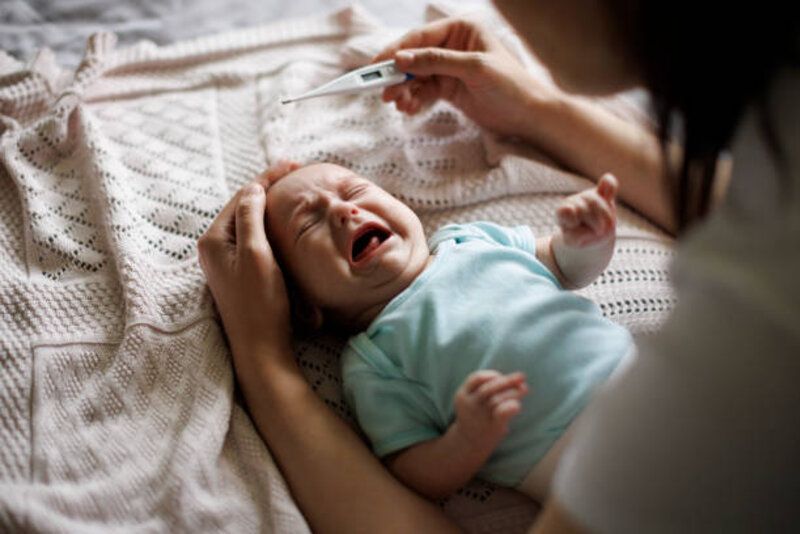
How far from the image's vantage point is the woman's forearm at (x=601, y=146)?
4.00 ft

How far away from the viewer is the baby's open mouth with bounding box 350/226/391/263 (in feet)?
3.50

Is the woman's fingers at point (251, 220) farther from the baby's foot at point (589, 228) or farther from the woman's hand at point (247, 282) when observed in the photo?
the baby's foot at point (589, 228)

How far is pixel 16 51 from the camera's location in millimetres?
1449

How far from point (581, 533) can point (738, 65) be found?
0.38 meters

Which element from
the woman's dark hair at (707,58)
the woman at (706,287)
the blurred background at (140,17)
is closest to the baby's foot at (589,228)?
the woman at (706,287)

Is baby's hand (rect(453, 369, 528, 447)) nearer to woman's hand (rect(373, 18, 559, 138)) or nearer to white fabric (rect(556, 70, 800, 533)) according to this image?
white fabric (rect(556, 70, 800, 533))

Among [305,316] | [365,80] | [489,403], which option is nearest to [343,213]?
[305,316]

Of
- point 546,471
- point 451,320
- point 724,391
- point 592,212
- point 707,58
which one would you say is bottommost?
point 546,471

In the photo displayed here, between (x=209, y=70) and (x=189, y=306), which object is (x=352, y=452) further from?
(x=209, y=70)

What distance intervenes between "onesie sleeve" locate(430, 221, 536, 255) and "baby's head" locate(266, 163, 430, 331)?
1.5 inches

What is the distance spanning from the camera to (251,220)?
1062 mm

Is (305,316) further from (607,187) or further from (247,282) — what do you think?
(607,187)

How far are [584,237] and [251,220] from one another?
1.48 ft

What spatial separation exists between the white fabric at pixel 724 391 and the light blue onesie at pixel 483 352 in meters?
0.32
